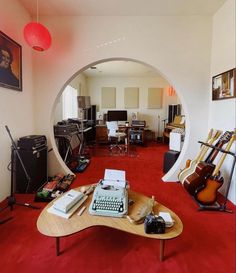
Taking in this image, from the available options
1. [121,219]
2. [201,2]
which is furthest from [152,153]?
[121,219]

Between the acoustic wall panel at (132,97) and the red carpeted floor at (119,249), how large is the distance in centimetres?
556

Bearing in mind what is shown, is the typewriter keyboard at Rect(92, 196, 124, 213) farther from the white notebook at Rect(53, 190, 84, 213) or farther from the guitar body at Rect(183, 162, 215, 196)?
the guitar body at Rect(183, 162, 215, 196)

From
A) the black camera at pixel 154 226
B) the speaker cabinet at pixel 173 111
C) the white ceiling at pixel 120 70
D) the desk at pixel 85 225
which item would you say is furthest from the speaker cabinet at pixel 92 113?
the black camera at pixel 154 226

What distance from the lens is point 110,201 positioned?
1686mm

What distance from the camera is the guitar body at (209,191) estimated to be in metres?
2.35

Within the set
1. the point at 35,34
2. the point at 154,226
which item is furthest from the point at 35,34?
the point at 154,226

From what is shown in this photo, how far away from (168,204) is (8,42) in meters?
2.93

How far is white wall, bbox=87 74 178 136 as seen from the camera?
295 inches

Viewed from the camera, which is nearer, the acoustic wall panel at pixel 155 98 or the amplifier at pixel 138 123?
the amplifier at pixel 138 123

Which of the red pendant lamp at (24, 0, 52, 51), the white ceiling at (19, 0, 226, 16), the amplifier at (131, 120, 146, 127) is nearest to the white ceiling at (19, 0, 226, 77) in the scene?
the white ceiling at (19, 0, 226, 16)

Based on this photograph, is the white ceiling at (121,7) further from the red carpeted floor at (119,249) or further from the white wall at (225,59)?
the red carpeted floor at (119,249)

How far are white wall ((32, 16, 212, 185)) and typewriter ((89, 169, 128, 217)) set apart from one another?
204 centimetres

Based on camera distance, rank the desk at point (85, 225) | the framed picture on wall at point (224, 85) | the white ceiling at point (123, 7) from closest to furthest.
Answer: the desk at point (85, 225) → the framed picture on wall at point (224, 85) → the white ceiling at point (123, 7)

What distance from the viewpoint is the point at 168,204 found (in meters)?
2.52
